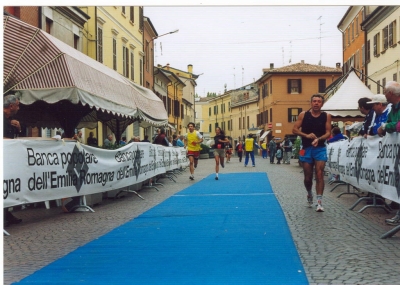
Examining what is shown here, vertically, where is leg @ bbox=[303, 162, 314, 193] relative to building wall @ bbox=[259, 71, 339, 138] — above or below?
below

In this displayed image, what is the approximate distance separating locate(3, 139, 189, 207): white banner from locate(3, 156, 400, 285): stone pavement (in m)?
0.44

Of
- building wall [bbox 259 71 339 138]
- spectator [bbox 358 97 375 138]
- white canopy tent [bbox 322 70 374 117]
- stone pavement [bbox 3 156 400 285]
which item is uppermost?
building wall [bbox 259 71 339 138]

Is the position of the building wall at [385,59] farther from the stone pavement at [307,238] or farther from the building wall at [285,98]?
the stone pavement at [307,238]

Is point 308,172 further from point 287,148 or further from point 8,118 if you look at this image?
point 287,148

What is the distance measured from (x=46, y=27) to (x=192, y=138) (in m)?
6.95

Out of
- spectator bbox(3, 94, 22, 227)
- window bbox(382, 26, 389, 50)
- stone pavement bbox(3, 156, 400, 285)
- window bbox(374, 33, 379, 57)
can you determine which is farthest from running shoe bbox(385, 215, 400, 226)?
window bbox(374, 33, 379, 57)

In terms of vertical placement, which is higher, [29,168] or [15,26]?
[15,26]

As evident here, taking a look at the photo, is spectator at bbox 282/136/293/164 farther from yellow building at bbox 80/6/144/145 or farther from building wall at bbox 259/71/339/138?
yellow building at bbox 80/6/144/145

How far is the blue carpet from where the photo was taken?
4.86 meters

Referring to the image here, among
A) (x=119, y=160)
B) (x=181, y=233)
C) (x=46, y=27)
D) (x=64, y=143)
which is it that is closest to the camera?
(x=181, y=233)

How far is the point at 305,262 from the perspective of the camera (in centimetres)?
545

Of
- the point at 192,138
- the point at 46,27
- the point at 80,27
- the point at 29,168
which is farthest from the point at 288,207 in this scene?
the point at 80,27

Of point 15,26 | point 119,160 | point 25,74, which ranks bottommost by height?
point 119,160

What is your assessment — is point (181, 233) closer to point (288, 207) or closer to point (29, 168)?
point (29, 168)
